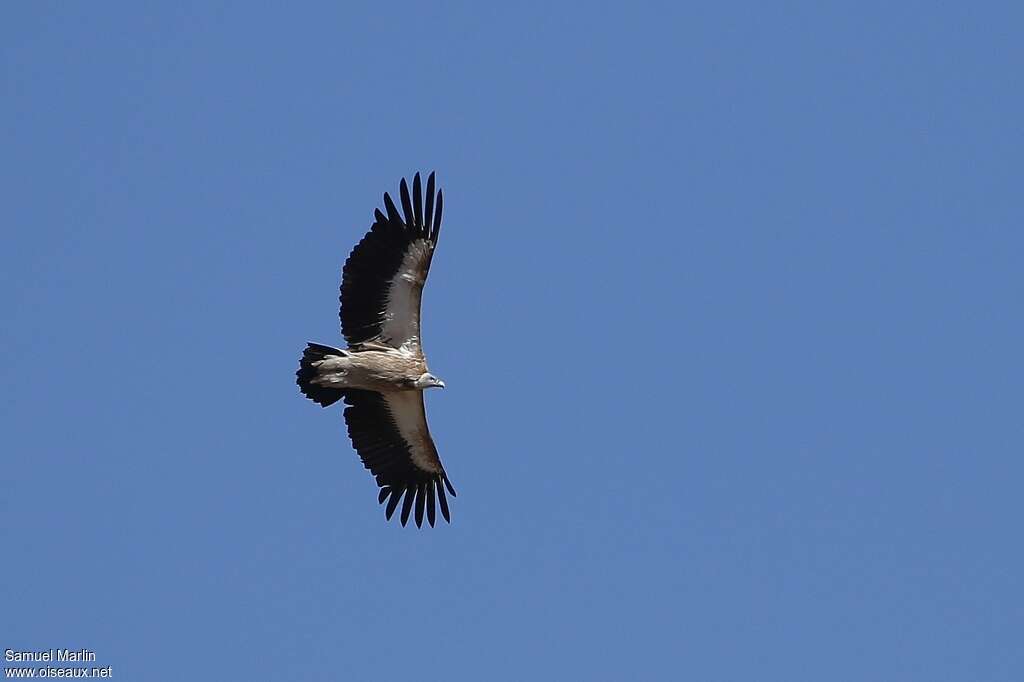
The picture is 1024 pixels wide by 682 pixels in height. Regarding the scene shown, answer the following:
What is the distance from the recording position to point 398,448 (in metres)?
24.8

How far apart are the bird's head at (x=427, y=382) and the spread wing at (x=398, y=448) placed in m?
0.54

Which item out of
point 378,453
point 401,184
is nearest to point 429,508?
point 378,453

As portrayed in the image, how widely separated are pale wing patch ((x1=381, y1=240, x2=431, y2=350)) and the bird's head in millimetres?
616

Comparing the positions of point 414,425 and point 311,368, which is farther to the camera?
point 414,425

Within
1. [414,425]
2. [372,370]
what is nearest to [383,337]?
[372,370]

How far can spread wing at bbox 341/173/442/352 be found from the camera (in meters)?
23.0

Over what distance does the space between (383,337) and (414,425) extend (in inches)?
73.0

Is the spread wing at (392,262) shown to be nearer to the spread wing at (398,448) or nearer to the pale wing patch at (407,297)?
the pale wing patch at (407,297)

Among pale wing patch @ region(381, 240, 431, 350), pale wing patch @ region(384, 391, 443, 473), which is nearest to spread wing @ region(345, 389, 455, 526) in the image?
pale wing patch @ region(384, 391, 443, 473)

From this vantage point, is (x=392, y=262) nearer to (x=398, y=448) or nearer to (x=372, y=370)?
(x=372, y=370)

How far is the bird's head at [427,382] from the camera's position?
23.6 meters

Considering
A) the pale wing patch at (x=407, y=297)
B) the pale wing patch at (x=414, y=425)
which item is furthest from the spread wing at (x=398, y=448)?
the pale wing patch at (x=407, y=297)

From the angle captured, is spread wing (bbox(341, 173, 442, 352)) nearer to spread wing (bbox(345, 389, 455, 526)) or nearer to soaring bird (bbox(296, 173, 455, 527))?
soaring bird (bbox(296, 173, 455, 527))

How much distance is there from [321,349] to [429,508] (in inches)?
139
